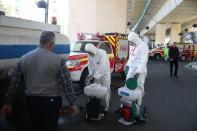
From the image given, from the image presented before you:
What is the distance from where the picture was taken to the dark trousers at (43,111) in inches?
163

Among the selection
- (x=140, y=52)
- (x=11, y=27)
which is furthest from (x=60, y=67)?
(x=140, y=52)

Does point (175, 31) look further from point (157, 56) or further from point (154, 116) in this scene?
point (154, 116)

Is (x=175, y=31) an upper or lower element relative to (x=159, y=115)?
upper

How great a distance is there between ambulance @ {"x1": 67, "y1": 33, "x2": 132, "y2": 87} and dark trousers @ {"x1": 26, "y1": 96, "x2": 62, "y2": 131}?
7.03m

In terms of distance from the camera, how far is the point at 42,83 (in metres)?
4.10

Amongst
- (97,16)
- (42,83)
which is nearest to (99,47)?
(97,16)

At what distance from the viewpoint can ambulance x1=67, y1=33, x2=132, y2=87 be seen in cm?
1138

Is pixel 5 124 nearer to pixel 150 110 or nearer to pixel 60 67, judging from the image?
pixel 60 67

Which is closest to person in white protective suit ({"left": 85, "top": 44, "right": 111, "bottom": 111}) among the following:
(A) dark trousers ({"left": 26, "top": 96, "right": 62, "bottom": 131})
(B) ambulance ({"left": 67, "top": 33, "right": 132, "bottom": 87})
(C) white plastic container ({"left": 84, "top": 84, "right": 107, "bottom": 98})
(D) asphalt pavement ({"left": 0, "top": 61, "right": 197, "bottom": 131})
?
(C) white plastic container ({"left": 84, "top": 84, "right": 107, "bottom": 98})

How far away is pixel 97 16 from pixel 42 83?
57.4ft

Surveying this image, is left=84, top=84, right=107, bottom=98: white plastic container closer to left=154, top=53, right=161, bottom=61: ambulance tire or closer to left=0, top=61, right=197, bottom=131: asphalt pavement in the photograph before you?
left=0, top=61, right=197, bottom=131: asphalt pavement

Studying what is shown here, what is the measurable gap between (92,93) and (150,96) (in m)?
3.98

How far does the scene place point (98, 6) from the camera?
2122 cm

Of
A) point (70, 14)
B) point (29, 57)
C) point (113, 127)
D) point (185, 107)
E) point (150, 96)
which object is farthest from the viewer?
point (70, 14)
